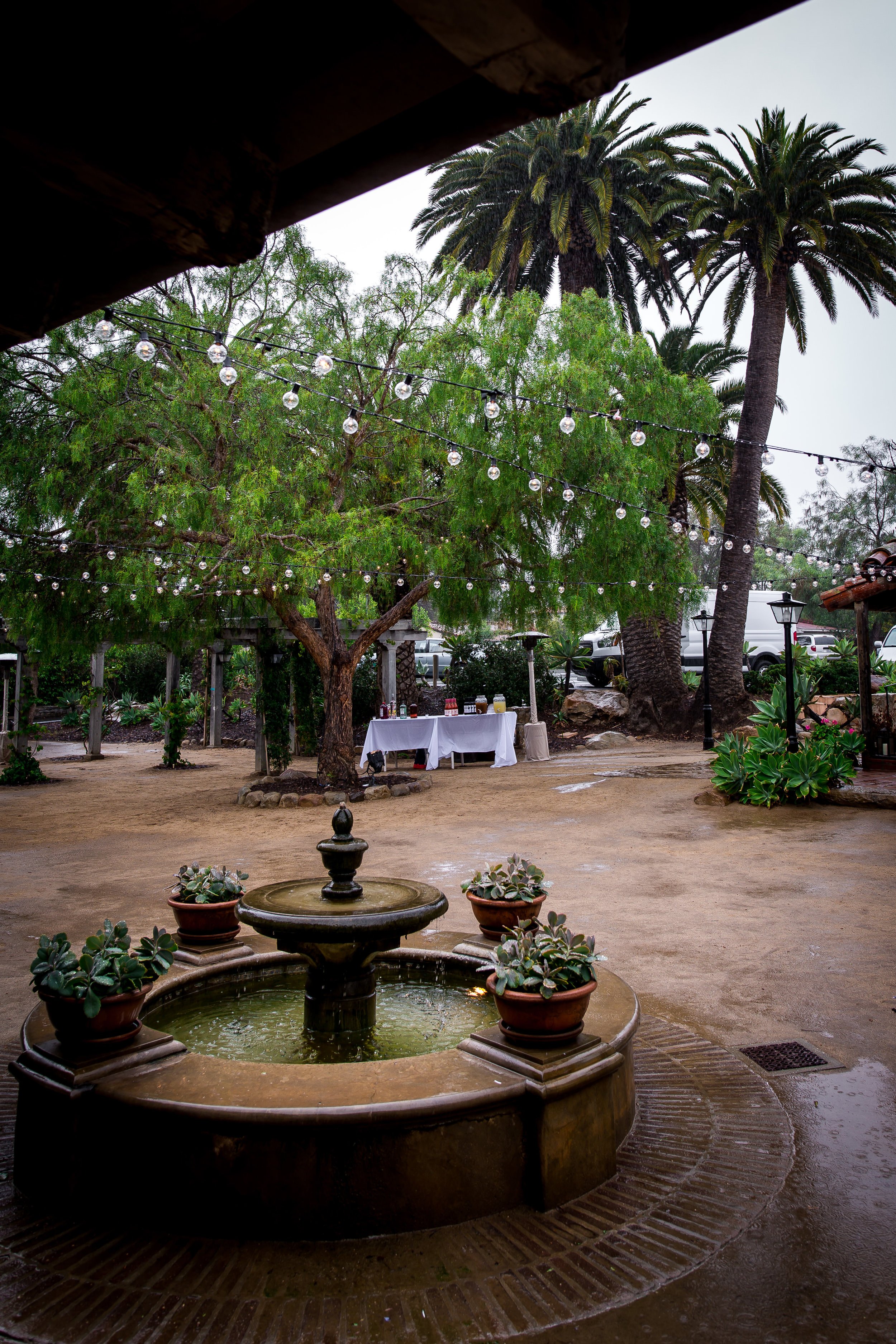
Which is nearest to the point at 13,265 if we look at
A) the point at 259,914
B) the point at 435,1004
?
the point at 259,914

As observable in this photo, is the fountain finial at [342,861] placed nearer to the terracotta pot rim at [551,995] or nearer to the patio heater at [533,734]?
the terracotta pot rim at [551,995]

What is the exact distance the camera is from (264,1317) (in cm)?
215

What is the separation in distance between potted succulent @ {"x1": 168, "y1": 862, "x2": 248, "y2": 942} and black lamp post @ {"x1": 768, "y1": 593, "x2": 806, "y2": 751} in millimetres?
8807

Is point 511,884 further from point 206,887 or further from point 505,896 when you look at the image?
point 206,887

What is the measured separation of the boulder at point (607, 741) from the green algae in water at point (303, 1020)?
14.9 metres

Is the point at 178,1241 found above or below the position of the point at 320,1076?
below

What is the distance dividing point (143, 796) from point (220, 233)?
43.0 feet

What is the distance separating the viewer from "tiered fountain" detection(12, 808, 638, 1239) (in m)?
2.49

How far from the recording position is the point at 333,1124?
2.48 metres

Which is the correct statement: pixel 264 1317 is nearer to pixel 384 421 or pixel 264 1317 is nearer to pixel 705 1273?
pixel 705 1273

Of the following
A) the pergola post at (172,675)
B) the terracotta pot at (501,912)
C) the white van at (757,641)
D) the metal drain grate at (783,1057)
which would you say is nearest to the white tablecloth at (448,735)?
the pergola post at (172,675)

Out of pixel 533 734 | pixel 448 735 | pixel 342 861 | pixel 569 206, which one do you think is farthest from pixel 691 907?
pixel 569 206

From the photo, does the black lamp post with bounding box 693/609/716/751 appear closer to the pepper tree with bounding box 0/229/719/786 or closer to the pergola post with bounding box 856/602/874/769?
the pergola post with bounding box 856/602/874/769

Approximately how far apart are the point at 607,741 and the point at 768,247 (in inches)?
410
